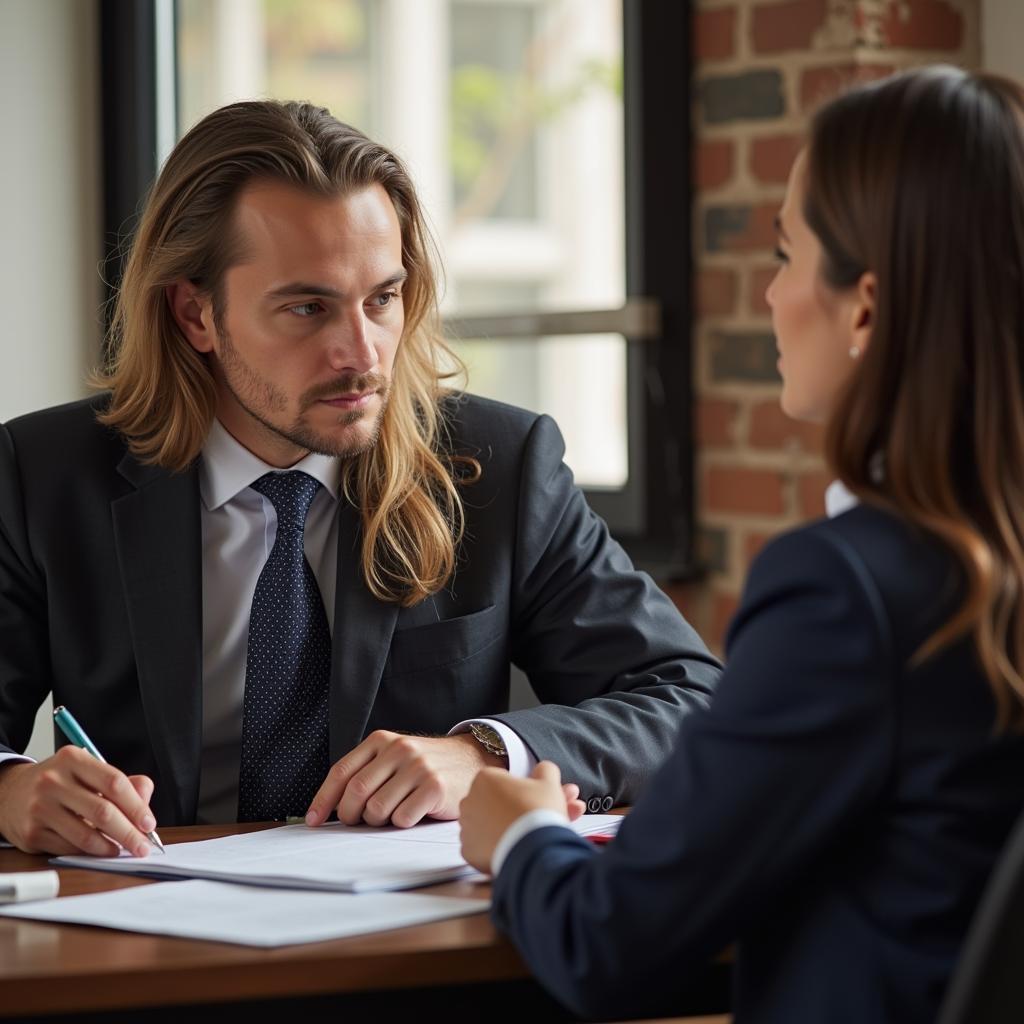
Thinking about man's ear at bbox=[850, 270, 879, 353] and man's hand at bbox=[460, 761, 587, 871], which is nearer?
man's ear at bbox=[850, 270, 879, 353]

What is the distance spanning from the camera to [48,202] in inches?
133

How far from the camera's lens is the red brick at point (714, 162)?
2699mm

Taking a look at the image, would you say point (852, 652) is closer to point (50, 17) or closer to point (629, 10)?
point (629, 10)

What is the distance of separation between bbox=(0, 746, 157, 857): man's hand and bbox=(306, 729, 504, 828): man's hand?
0.55 ft

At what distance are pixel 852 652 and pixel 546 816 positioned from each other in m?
0.31

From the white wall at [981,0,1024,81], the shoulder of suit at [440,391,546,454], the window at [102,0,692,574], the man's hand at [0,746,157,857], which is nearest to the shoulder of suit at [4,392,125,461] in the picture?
the shoulder of suit at [440,391,546,454]

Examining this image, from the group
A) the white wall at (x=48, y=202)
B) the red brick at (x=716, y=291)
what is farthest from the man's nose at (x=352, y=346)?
the white wall at (x=48, y=202)

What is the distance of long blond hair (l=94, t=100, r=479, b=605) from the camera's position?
1854 mm

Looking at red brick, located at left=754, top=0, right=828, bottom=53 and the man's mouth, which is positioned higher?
red brick, located at left=754, top=0, right=828, bottom=53

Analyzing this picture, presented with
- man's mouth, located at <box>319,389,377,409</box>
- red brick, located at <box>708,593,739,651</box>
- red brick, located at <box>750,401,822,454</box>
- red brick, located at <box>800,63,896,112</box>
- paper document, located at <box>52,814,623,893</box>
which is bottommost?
red brick, located at <box>708,593,739,651</box>

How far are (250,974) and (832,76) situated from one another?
1.94m

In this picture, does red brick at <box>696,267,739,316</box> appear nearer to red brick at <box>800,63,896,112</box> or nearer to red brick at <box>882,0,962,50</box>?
red brick at <box>800,63,896,112</box>

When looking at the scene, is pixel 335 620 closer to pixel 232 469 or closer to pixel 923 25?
pixel 232 469

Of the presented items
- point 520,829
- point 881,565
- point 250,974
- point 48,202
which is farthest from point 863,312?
point 48,202
